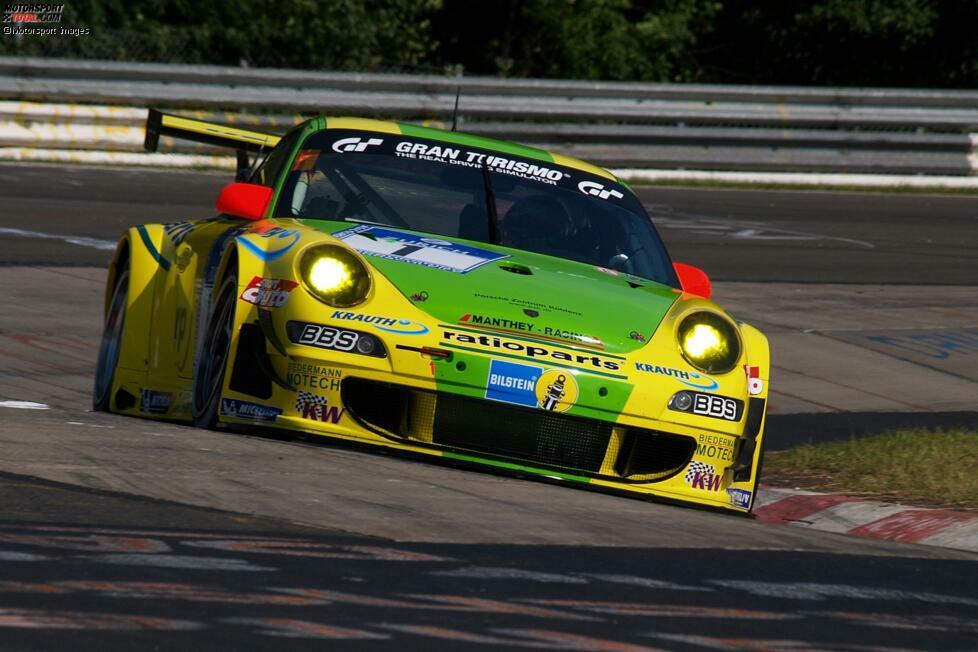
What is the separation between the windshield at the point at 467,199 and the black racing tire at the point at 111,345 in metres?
1.00

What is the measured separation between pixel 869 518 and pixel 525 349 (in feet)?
5.11

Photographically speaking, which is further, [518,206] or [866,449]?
[866,449]

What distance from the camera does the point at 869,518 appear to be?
20.6 feet

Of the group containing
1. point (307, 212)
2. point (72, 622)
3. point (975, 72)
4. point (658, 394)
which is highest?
point (975, 72)

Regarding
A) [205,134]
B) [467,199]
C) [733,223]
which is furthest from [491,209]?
[733,223]

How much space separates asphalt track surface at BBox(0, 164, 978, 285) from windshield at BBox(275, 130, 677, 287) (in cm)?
513

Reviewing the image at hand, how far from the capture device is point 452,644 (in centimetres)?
333

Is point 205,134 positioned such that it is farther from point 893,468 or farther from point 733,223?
point 733,223

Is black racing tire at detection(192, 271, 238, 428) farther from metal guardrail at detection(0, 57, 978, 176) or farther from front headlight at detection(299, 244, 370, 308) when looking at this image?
metal guardrail at detection(0, 57, 978, 176)

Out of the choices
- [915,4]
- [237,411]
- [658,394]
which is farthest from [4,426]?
[915,4]

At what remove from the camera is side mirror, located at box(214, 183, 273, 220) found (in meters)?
6.50

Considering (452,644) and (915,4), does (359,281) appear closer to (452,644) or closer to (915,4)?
(452,644)

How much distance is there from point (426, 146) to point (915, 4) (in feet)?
72.8

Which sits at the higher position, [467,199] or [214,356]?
[467,199]
